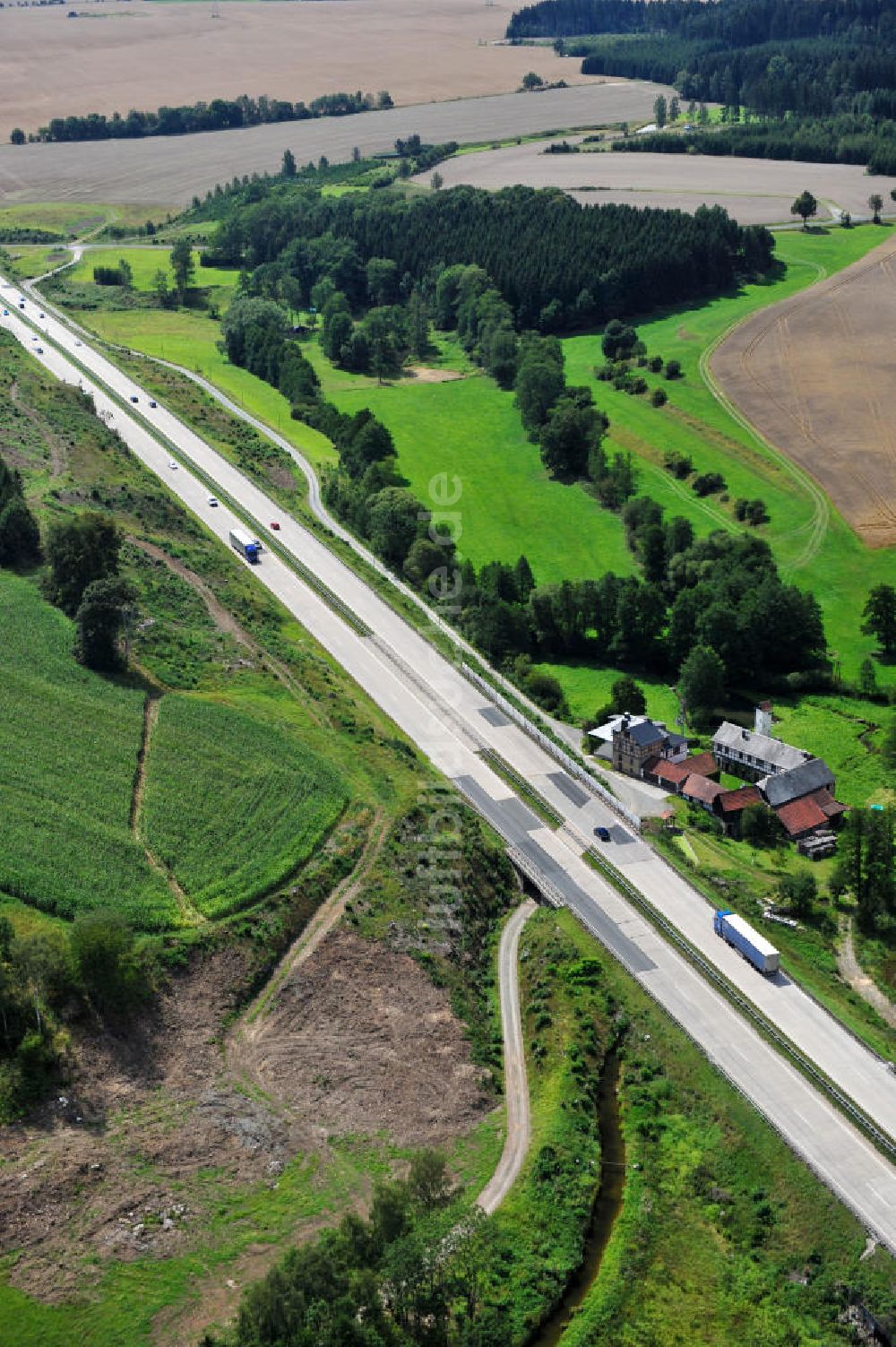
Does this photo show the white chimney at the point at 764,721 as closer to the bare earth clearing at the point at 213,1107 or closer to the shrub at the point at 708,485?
the bare earth clearing at the point at 213,1107

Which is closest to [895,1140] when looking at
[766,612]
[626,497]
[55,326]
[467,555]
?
[766,612]

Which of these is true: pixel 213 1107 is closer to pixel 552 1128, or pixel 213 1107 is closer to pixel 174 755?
pixel 552 1128

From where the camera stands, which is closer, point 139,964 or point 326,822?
point 139,964

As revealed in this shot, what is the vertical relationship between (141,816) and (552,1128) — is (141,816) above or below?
above

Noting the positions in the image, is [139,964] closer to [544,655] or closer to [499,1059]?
[499,1059]

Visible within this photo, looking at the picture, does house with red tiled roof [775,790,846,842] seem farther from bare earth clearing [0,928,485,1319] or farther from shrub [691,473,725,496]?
shrub [691,473,725,496]

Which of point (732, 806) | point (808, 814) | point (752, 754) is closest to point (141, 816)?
point (732, 806)

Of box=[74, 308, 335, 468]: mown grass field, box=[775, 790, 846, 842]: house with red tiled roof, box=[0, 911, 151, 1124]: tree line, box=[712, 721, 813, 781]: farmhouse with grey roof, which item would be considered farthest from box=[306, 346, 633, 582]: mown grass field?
box=[0, 911, 151, 1124]: tree line
